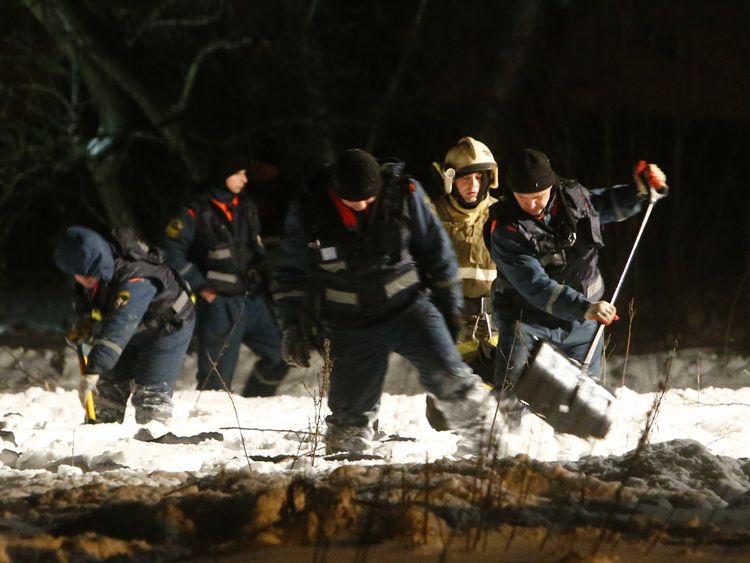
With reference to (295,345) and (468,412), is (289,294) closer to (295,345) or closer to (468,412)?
(295,345)

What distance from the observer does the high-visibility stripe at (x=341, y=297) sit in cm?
638

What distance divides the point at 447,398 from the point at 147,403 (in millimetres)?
2295

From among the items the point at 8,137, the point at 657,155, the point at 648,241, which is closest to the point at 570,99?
the point at 648,241

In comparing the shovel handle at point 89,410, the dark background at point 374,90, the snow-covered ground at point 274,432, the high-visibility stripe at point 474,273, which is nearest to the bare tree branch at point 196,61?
the dark background at point 374,90

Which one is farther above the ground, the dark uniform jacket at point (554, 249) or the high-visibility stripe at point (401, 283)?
the dark uniform jacket at point (554, 249)

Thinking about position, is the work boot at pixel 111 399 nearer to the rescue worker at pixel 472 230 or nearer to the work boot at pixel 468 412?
the rescue worker at pixel 472 230

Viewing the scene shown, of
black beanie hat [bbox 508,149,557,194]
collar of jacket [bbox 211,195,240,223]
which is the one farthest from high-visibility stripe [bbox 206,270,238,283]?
black beanie hat [bbox 508,149,557,194]

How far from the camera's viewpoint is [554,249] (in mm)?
6523

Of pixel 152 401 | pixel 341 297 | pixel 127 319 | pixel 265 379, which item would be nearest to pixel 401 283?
pixel 341 297

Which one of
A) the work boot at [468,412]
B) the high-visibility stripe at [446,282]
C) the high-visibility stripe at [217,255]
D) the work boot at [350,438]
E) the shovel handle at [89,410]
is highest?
the high-visibility stripe at [217,255]

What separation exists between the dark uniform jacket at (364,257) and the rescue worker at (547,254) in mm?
367

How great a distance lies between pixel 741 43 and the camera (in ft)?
45.5

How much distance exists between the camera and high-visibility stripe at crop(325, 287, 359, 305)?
638 centimetres

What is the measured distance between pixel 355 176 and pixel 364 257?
48 cm
